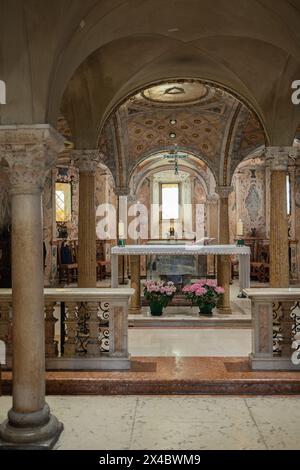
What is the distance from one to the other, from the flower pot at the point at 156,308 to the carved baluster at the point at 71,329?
4.17m

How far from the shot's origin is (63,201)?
1705cm

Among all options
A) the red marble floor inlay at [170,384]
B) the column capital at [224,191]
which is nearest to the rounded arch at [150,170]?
the column capital at [224,191]

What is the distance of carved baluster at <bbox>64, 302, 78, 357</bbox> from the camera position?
18.2 feet

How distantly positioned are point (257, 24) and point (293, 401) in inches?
175

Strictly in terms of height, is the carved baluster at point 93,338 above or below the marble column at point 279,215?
below

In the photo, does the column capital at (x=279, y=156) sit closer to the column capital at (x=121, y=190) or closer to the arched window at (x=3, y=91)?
the arched window at (x=3, y=91)

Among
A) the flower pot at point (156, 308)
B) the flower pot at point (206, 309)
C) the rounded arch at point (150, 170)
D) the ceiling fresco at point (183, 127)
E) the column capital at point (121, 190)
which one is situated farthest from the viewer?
the rounded arch at point (150, 170)

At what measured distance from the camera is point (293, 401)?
4934mm

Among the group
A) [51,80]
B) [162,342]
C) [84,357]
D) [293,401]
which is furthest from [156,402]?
[51,80]

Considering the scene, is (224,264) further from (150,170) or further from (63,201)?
(150,170)

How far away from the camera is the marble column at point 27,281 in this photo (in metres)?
4.02

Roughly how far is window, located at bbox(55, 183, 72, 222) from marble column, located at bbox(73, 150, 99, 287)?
8875 mm
